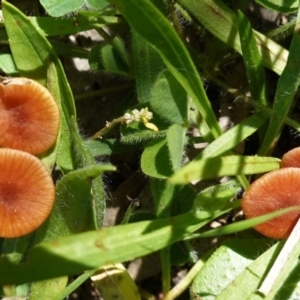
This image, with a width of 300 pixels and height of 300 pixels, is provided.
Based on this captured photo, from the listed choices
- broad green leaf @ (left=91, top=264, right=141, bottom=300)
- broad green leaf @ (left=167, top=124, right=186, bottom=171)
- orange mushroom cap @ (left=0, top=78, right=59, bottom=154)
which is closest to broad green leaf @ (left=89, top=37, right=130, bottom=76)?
A: orange mushroom cap @ (left=0, top=78, right=59, bottom=154)

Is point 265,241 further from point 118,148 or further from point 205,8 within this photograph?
point 205,8

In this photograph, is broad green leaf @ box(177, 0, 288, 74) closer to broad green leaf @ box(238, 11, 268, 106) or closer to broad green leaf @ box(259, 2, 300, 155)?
broad green leaf @ box(238, 11, 268, 106)

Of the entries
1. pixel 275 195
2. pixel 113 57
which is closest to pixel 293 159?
pixel 275 195

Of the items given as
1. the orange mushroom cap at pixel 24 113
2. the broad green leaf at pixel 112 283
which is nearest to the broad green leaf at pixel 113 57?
the orange mushroom cap at pixel 24 113

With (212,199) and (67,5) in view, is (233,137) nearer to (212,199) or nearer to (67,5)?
(212,199)

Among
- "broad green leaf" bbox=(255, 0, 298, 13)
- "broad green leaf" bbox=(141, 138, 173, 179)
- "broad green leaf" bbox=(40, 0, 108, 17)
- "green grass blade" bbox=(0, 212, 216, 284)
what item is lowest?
"green grass blade" bbox=(0, 212, 216, 284)

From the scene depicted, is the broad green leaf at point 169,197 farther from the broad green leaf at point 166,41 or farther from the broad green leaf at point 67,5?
the broad green leaf at point 67,5

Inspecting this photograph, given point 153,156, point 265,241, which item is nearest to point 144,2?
point 153,156

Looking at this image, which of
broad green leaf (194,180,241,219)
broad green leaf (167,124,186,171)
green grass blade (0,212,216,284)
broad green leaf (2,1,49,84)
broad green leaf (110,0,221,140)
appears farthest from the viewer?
broad green leaf (2,1,49,84)
